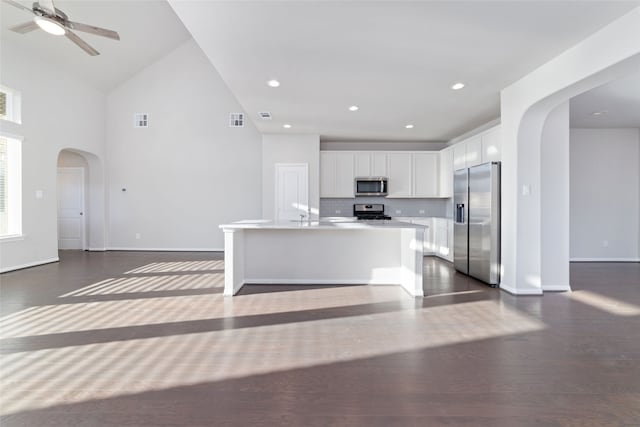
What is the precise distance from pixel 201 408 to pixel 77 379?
0.96 metres

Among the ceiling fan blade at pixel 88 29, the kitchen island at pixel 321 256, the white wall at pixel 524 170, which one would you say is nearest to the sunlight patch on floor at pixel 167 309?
the kitchen island at pixel 321 256

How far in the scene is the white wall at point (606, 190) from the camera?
6.84 m

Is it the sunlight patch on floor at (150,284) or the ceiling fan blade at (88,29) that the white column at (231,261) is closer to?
the sunlight patch on floor at (150,284)

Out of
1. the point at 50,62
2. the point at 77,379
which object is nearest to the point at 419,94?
the point at 77,379

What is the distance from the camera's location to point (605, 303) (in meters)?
3.90

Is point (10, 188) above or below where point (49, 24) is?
below

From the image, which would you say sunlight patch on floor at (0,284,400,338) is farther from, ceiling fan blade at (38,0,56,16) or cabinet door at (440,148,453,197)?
cabinet door at (440,148,453,197)

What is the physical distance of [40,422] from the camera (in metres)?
1.76

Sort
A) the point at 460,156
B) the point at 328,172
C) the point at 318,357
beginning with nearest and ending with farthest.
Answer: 1. the point at 318,357
2. the point at 460,156
3. the point at 328,172

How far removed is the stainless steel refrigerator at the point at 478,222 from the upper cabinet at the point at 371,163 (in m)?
2.27

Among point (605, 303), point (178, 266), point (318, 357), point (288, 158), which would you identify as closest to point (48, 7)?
point (318, 357)

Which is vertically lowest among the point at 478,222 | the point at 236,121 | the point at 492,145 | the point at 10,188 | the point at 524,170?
the point at 478,222

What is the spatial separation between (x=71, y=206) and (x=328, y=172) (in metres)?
6.36

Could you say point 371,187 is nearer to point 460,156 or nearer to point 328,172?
point 328,172
